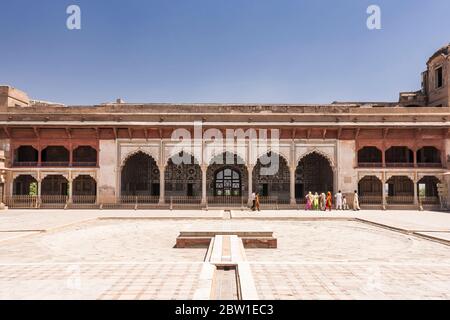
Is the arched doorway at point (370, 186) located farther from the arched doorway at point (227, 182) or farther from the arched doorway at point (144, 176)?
the arched doorway at point (144, 176)

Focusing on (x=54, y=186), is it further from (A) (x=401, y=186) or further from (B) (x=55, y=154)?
(A) (x=401, y=186)

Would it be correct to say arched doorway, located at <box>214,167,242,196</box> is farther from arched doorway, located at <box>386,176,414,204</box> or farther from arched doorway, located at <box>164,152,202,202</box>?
arched doorway, located at <box>386,176,414,204</box>

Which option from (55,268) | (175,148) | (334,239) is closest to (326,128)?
(175,148)

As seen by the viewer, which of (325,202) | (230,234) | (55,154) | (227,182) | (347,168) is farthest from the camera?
(227,182)

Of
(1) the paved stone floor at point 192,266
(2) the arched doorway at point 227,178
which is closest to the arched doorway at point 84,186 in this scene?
(2) the arched doorway at point 227,178

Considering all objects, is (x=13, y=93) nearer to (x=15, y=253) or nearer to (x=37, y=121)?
(x=37, y=121)

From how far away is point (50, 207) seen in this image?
22797mm

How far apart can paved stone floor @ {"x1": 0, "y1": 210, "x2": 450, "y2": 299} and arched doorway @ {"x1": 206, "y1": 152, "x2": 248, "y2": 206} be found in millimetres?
15495

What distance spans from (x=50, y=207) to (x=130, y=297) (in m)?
20.6

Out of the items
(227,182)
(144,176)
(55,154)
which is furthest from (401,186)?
(55,154)

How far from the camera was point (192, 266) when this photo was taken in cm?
650

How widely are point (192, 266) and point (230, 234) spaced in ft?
10.9

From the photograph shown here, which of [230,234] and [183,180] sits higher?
[183,180]

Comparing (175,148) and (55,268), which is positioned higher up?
(175,148)
